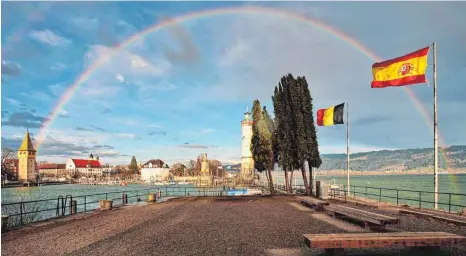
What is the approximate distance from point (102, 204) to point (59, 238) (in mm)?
12722

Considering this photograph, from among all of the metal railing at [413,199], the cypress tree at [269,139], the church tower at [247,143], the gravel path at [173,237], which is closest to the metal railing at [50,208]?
the gravel path at [173,237]

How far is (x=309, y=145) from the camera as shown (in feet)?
120

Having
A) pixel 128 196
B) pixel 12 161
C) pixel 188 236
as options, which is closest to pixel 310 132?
pixel 128 196

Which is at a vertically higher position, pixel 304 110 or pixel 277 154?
pixel 304 110

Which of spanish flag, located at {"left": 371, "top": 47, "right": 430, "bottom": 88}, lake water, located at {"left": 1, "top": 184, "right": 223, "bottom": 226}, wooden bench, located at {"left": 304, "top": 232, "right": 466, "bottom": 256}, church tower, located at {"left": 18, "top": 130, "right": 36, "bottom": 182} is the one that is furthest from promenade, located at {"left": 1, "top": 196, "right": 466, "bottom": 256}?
church tower, located at {"left": 18, "top": 130, "right": 36, "bottom": 182}

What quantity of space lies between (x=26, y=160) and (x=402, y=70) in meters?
167

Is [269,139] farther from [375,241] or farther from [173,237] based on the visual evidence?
[375,241]

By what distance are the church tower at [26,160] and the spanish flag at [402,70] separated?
6470 inches

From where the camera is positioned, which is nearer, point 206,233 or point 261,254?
point 261,254

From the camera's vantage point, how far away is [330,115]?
118 feet

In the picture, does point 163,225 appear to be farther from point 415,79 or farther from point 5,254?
point 415,79

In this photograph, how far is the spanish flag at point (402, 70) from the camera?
2064 cm

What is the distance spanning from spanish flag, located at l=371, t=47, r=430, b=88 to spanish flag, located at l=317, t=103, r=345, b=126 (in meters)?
11.0

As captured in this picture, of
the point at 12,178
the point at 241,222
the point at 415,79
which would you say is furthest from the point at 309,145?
the point at 12,178
